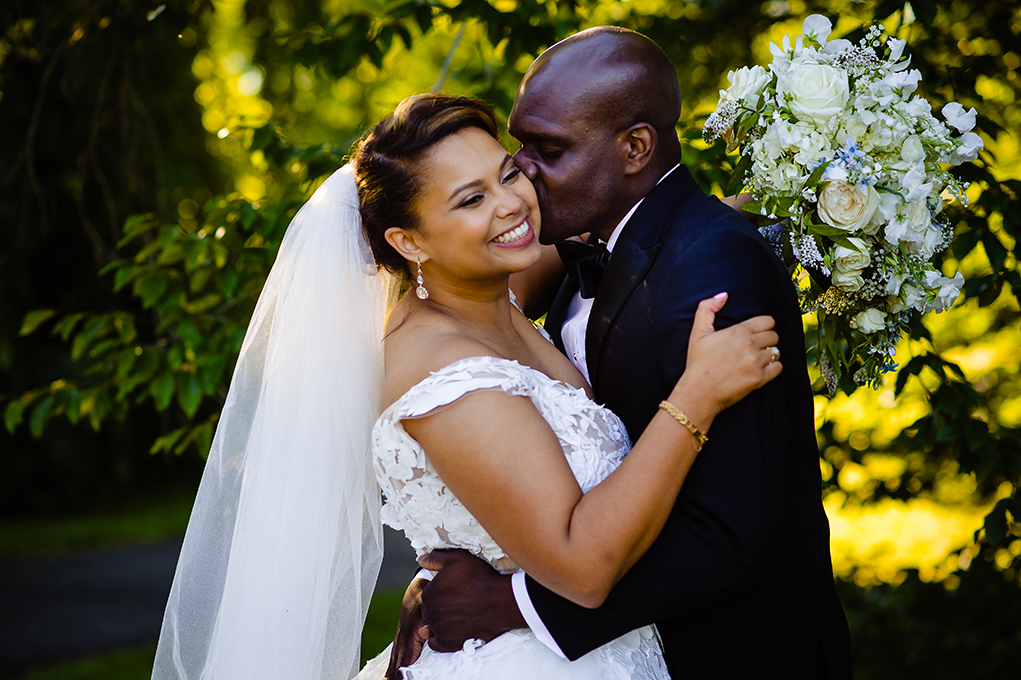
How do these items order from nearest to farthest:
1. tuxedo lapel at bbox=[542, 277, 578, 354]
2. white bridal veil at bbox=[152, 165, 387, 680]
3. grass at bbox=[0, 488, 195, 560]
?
white bridal veil at bbox=[152, 165, 387, 680]
tuxedo lapel at bbox=[542, 277, 578, 354]
grass at bbox=[0, 488, 195, 560]

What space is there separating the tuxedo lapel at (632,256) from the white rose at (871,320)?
1.83 feet

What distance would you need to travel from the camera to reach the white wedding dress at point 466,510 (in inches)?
85.0

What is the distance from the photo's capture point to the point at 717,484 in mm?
2014

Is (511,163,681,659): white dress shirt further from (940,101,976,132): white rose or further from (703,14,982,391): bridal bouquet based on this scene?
(940,101,976,132): white rose

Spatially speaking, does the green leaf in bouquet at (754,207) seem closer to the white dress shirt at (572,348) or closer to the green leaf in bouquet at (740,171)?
the green leaf in bouquet at (740,171)

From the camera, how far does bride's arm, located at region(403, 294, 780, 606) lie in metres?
1.95

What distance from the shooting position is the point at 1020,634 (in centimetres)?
411

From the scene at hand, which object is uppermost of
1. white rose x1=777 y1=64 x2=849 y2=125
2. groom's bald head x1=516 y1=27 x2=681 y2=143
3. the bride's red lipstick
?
groom's bald head x1=516 y1=27 x2=681 y2=143

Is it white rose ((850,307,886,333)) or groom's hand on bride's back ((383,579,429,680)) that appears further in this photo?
groom's hand on bride's back ((383,579,429,680))

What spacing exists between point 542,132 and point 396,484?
1.02m

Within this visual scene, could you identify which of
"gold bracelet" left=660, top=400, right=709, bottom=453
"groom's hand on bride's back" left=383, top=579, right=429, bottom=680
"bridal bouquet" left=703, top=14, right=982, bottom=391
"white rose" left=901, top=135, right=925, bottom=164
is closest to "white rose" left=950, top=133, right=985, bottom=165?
"bridal bouquet" left=703, top=14, right=982, bottom=391

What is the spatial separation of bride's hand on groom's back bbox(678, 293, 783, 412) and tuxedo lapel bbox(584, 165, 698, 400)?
26 cm

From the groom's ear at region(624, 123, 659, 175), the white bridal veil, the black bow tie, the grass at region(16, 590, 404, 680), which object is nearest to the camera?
the groom's ear at region(624, 123, 659, 175)

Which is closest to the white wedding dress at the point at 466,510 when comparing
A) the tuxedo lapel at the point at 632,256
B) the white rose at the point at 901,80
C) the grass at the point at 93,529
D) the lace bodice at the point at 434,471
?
the lace bodice at the point at 434,471
